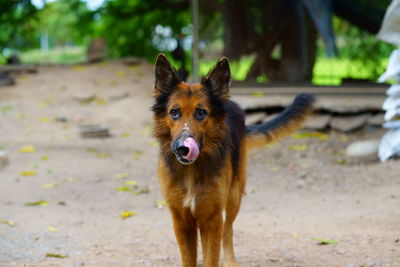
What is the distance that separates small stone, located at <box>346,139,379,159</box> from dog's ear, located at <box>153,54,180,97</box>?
17.6 ft

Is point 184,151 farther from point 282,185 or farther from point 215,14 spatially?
point 215,14

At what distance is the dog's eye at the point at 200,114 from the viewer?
400 cm

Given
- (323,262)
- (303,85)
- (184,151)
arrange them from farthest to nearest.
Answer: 1. (303,85)
2. (323,262)
3. (184,151)

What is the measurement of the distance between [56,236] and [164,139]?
7.43 ft

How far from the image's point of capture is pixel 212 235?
4277 mm

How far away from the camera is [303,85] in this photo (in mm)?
11008

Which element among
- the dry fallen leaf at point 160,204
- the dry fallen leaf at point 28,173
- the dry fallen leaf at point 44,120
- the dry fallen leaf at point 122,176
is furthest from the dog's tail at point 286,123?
the dry fallen leaf at point 44,120

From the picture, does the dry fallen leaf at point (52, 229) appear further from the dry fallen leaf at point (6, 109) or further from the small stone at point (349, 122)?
the dry fallen leaf at point (6, 109)

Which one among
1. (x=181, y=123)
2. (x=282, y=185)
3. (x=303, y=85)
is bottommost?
(x=282, y=185)

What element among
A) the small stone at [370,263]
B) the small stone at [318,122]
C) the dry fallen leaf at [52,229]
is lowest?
the dry fallen leaf at [52,229]

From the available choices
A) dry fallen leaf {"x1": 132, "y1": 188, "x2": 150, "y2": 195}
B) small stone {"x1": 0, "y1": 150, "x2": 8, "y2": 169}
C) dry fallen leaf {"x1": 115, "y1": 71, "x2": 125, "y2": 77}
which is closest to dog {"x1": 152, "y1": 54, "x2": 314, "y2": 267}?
dry fallen leaf {"x1": 132, "y1": 188, "x2": 150, "y2": 195}

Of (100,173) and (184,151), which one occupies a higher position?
(184,151)

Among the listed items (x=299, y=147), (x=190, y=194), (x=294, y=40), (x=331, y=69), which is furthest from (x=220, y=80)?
(x=331, y=69)

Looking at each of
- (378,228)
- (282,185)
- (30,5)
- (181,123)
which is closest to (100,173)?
(282,185)
